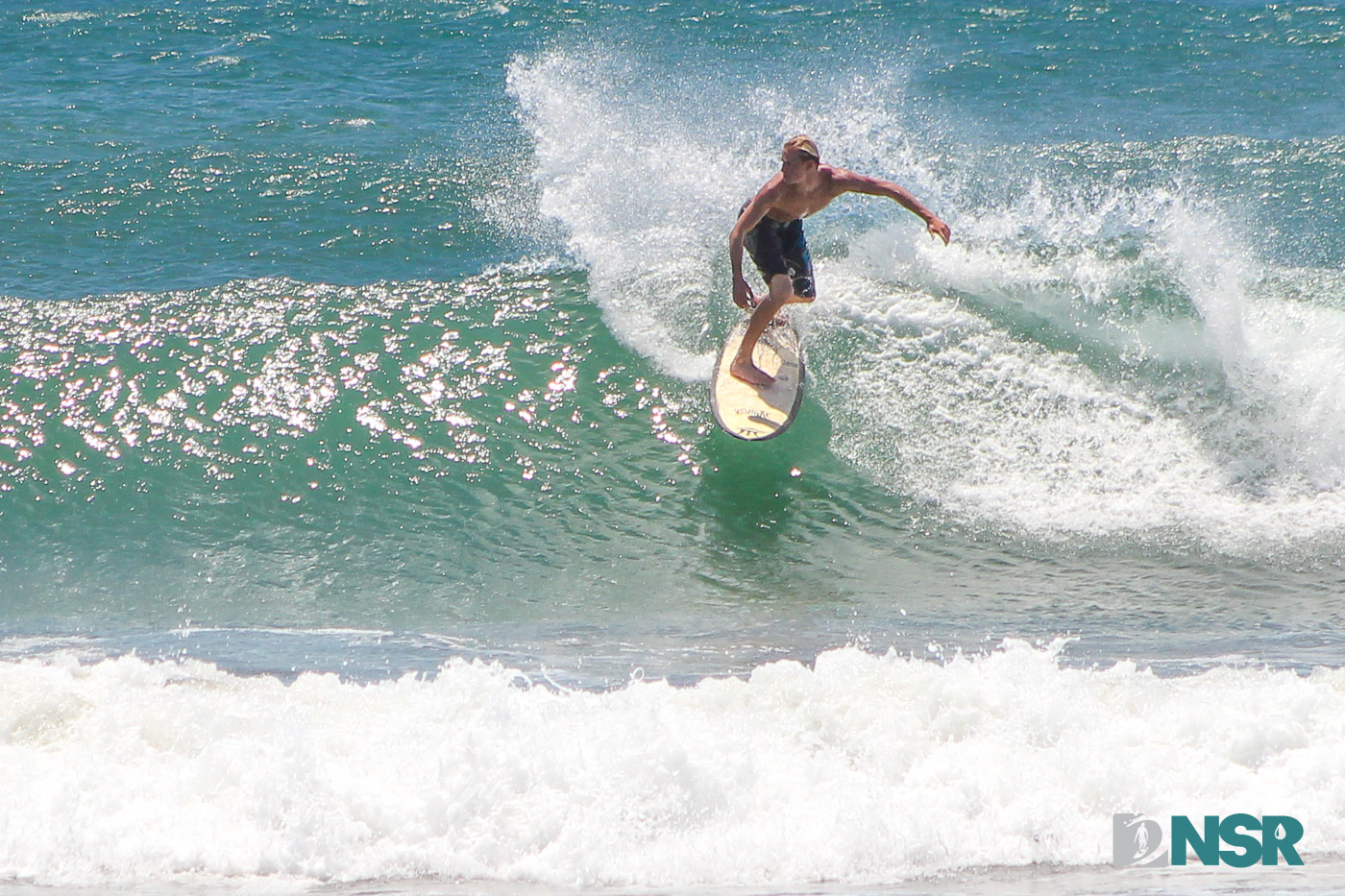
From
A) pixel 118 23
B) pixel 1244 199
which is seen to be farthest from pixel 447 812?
pixel 118 23

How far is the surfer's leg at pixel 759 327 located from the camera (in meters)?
7.83

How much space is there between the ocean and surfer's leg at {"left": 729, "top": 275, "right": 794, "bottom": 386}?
42cm

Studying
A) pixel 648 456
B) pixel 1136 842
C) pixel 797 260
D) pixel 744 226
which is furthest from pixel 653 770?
pixel 797 260

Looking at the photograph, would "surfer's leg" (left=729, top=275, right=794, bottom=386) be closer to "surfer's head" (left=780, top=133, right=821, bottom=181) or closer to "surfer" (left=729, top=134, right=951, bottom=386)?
"surfer" (left=729, top=134, right=951, bottom=386)

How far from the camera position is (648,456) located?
318 inches

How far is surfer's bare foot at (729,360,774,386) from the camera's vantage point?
8148mm

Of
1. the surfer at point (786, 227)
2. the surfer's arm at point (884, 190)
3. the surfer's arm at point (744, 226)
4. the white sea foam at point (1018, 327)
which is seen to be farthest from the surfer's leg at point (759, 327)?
the surfer's arm at point (884, 190)

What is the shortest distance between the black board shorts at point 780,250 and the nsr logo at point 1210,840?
4.51 m

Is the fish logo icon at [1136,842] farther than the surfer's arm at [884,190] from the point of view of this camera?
No

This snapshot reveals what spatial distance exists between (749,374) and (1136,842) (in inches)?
182

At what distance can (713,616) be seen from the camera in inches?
255

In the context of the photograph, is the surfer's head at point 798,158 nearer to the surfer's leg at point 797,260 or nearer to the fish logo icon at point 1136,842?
Result: the surfer's leg at point 797,260

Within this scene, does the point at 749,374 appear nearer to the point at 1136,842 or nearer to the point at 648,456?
the point at 648,456

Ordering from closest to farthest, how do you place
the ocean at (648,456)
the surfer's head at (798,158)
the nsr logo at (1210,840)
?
the nsr logo at (1210,840), the ocean at (648,456), the surfer's head at (798,158)
